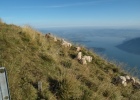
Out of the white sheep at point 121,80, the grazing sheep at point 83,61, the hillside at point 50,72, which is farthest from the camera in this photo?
the grazing sheep at point 83,61

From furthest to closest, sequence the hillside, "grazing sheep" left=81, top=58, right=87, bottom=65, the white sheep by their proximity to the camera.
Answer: "grazing sheep" left=81, top=58, right=87, bottom=65 → the white sheep → the hillside

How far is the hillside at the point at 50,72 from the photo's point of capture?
8.80m

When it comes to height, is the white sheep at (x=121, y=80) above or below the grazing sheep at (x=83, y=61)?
below

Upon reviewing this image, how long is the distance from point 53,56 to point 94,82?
2118mm

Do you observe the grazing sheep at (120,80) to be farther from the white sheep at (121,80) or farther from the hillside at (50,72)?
the hillside at (50,72)

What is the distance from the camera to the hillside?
8805 millimetres

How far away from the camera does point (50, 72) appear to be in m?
10.3

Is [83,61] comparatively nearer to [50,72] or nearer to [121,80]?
[121,80]

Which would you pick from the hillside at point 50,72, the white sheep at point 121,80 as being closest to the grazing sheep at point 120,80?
the white sheep at point 121,80

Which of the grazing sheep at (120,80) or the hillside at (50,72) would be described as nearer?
the hillside at (50,72)

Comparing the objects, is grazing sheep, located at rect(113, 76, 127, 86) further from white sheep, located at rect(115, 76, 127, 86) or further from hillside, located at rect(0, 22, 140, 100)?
hillside, located at rect(0, 22, 140, 100)

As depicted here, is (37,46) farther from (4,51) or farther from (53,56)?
(4,51)

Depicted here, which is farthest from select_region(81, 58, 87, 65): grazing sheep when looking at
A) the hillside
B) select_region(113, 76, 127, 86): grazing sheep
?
select_region(113, 76, 127, 86): grazing sheep

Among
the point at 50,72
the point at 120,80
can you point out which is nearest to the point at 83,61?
the point at 120,80
